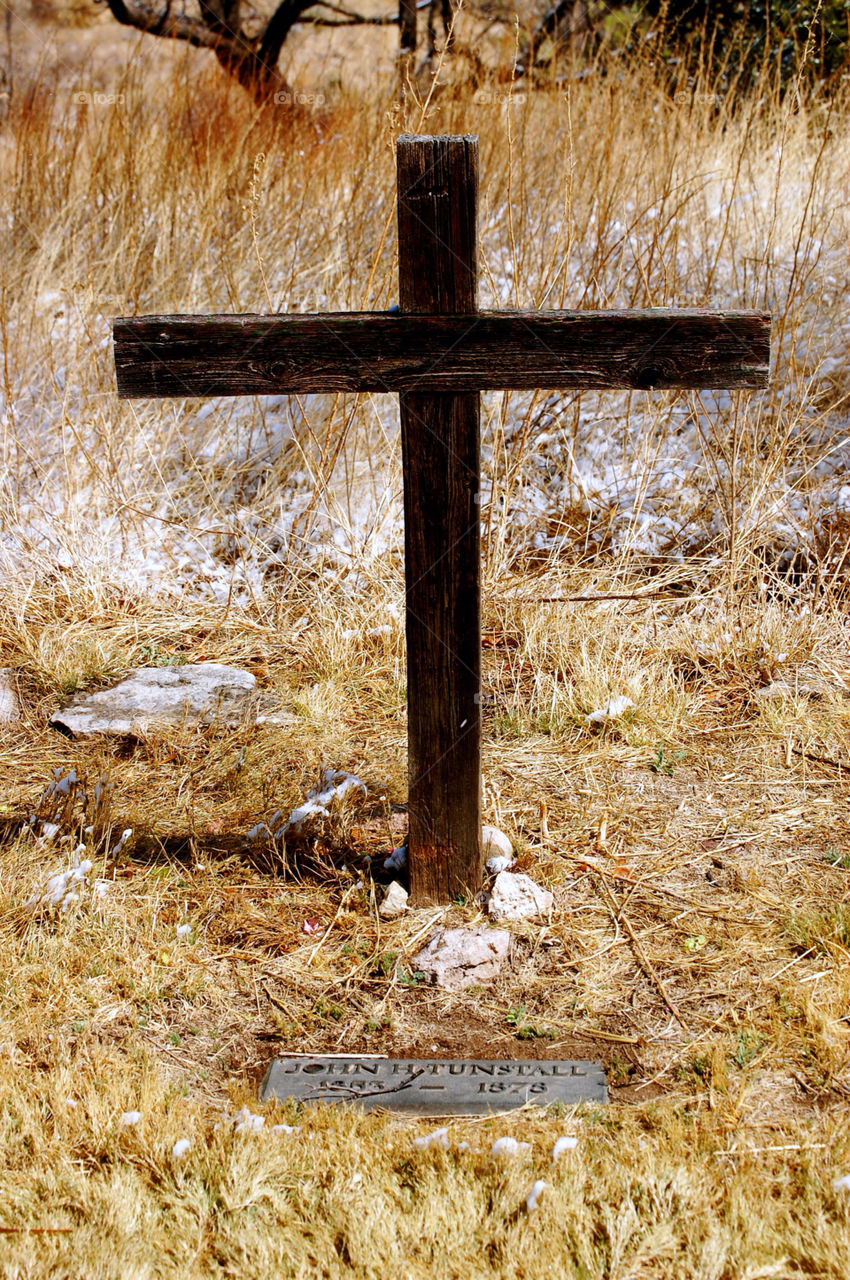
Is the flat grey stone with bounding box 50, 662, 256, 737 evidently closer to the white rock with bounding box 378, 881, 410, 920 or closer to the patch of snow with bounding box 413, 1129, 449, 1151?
the white rock with bounding box 378, 881, 410, 920

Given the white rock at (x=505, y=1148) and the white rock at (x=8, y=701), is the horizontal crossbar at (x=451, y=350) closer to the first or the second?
the white rock at (x=505, y=1148)

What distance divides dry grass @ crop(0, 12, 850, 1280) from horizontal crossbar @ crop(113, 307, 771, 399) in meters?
1.27

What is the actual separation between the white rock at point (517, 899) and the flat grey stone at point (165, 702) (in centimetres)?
132

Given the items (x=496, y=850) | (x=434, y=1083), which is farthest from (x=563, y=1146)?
(x=496, y=850)

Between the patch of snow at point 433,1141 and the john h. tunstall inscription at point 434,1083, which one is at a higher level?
the patch of snow at point 433,1141

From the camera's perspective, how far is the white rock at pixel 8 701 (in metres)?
3.85

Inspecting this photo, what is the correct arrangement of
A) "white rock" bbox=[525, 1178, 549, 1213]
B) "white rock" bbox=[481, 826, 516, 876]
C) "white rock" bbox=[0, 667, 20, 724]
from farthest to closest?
"white rock" bbox=[0, 667, 20, 724] → "white rock" bbox=[481, 826, 516, 876] → "white rock" bbox=[525, 1178, 549, 1213]

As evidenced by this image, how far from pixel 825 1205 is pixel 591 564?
3.32 metres

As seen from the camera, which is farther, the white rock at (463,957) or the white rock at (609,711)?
the white rock at (609,711)

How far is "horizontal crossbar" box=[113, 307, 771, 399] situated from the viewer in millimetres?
2314

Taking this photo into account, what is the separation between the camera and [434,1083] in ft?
7.22

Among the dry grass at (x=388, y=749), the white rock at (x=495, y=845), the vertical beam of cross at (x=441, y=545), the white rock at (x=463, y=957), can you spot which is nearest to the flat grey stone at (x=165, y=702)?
the dry grass at (x=388, y=749)

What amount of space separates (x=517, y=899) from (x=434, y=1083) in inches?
23.9

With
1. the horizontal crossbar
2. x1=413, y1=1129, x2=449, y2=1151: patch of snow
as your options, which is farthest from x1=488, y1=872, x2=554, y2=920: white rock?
the horizontal crossbar
